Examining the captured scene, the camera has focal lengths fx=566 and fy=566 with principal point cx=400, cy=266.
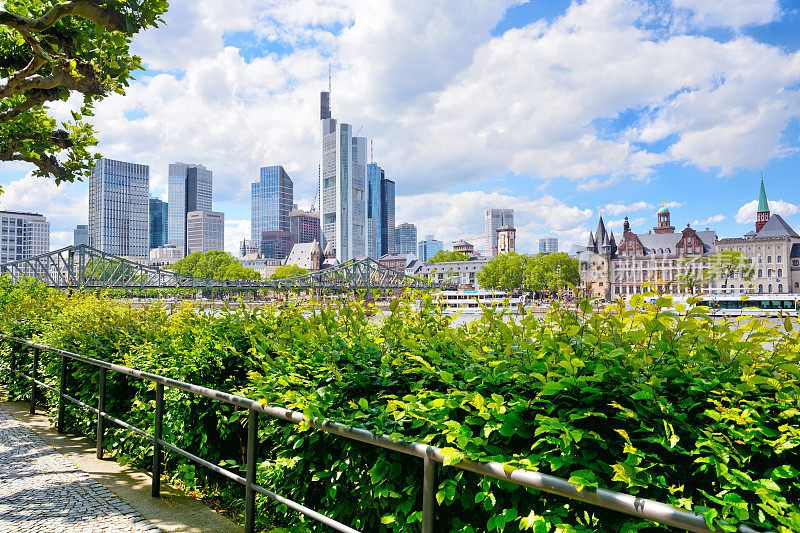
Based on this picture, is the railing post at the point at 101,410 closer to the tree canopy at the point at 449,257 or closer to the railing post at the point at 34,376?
the railing post at the point at 34,376

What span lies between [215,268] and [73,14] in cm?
15706

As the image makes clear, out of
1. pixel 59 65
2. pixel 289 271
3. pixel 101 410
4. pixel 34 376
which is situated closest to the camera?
pixel 101 410

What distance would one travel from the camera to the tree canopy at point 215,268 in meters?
150

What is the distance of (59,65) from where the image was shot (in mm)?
8844

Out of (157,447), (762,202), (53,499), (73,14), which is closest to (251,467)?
(157,447)

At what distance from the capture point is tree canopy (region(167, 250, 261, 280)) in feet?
493

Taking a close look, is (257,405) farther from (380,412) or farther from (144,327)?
(144,327)

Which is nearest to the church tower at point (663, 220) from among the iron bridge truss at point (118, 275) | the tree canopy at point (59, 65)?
the iron bridge truss at point (118, 275)

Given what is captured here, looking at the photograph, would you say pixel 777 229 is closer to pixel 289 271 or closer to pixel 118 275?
pixel 289 271

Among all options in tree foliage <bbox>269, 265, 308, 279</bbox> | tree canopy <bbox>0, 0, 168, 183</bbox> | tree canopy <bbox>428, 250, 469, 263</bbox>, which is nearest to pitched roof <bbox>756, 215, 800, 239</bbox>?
tree canopy <bbox>428, 250, 469, 263</bbox>

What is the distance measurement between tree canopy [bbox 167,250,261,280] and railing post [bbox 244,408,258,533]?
487 ft

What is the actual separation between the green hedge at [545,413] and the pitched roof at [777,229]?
111800 millimetres

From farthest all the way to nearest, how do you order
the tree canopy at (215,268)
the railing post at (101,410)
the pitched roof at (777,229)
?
the tree canopy at (215,268) → the pitched roof at (777,229) → the railing post at (101,410)

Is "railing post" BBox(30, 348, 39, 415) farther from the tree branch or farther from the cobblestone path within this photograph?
the tree branch
